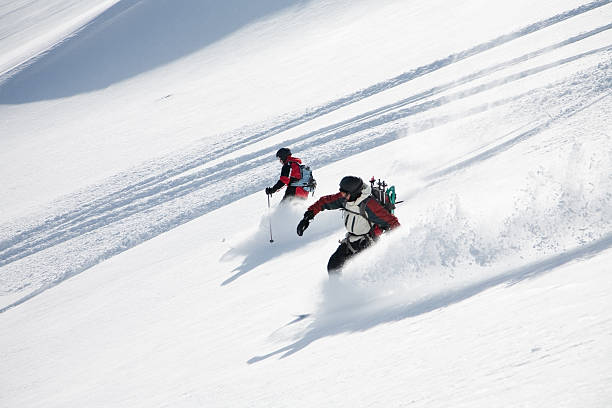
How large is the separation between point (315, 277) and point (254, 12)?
29.6m

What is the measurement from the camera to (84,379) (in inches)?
303

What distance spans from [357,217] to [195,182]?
9490 mm

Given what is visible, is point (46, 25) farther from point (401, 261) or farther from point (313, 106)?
point (401, 261)

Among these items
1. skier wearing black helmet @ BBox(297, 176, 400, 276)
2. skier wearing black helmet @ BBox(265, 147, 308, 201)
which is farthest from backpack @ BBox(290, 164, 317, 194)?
skier wearing black helmet @ BBox(297, 176, 400, 276)

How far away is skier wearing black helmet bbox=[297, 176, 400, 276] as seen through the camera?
6637mm

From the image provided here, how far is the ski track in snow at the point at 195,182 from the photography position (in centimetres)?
1352

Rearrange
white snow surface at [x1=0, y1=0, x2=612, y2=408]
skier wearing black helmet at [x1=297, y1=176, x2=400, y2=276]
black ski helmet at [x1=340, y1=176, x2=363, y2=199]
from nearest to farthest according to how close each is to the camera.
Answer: white snow surface at [x1=0, y1=0, x2=612, y2=408], black ski helmet at [x1=340, y1=176, x2=363, y2=199], skier wearing black helmet at [x1=297, y1=176, x2=400, y2=276]

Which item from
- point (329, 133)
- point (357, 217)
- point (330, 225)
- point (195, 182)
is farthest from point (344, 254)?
point (195, 182)

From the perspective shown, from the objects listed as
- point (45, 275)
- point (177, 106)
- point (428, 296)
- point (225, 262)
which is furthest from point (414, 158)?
point (177, 106)

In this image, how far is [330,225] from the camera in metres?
10.2

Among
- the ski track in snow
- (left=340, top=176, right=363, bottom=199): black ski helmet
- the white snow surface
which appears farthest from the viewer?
the ski track in snow

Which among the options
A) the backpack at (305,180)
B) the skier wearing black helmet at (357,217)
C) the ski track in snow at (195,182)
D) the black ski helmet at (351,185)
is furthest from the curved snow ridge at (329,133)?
the black ski helmet at (351,185)

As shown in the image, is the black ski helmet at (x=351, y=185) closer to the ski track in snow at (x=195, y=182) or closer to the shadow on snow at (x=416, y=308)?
the shadow on snow at (x=416, y=308)

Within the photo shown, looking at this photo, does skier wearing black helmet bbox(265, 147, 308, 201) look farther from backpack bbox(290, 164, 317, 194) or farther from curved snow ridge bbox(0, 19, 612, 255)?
curved snow ridge bbox(0, 19, 612, 255)
